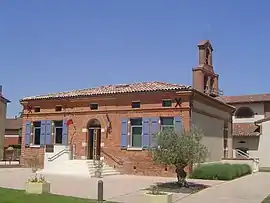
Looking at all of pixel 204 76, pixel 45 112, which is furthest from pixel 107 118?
pixel 204 76

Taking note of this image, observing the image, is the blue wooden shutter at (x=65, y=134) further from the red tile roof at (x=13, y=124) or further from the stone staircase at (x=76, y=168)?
the red tile roof at (x=13, y=124)

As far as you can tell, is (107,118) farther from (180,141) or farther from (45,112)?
(180,141)

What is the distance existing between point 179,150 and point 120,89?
10.9 m

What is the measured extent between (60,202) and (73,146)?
15.7 meters

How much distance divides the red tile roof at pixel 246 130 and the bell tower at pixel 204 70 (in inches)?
193

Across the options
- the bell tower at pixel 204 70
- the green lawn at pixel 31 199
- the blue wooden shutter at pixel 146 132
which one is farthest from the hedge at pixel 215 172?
the bell tower at pixel 204 70

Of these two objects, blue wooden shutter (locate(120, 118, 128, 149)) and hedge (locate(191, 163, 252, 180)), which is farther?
blue wooden shutter (locate(120, 118, 128, 149))

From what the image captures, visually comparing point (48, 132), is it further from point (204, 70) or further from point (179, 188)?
point (204, 70)

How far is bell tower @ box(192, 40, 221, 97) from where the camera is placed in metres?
39.9

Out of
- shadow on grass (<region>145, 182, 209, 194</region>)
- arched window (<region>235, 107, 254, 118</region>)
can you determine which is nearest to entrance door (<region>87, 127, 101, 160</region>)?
shadow on grass (<region>145, 182, 209, 194</region>)

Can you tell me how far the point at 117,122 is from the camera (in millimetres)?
26953

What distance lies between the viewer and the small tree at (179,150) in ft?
58.9

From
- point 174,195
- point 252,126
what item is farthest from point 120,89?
point 252,126

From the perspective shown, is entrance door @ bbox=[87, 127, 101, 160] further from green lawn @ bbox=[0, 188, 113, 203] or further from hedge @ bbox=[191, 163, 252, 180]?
green lawn @ bbox=[0, 188, 113, 203]
